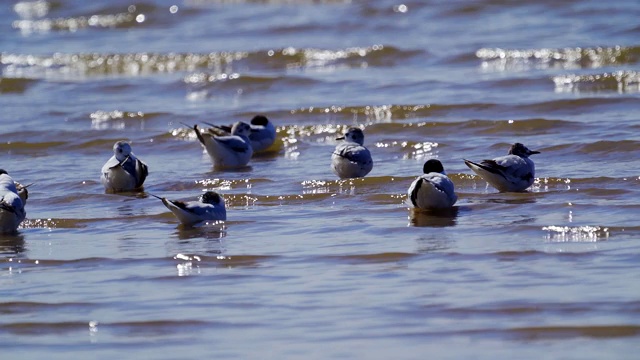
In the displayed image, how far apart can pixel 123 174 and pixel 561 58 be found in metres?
7.75

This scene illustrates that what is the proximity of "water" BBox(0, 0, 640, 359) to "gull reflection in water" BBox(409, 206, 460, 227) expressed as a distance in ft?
0.12

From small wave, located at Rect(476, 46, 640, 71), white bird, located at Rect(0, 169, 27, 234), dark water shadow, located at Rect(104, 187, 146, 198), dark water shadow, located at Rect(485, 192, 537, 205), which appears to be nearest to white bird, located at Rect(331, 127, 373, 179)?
dark water shadow, located at Rect(485, 192, 537, 205)

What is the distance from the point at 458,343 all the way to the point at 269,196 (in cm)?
453

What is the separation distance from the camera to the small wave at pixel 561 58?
16562mm

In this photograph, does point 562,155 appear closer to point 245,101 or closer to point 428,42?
point 245,101

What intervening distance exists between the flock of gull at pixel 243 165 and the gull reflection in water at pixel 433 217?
0.15 ft

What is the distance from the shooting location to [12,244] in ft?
29.2

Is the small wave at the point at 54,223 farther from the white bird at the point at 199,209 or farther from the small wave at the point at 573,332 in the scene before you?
the small wave at the point at 573,332

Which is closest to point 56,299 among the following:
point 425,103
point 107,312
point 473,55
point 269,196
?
point 107,312

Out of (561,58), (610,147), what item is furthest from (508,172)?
(561,58)

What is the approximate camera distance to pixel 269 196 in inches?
410

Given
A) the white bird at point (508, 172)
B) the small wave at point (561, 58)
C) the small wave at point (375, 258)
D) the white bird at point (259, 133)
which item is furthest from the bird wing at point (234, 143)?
the small wave at point (561, 58)

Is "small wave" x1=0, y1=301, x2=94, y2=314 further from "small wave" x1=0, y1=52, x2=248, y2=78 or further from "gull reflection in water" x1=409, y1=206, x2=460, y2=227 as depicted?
"small wave" x1=0, y1=52, x2=248, y2=78

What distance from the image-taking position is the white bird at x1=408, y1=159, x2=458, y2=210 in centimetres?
920
